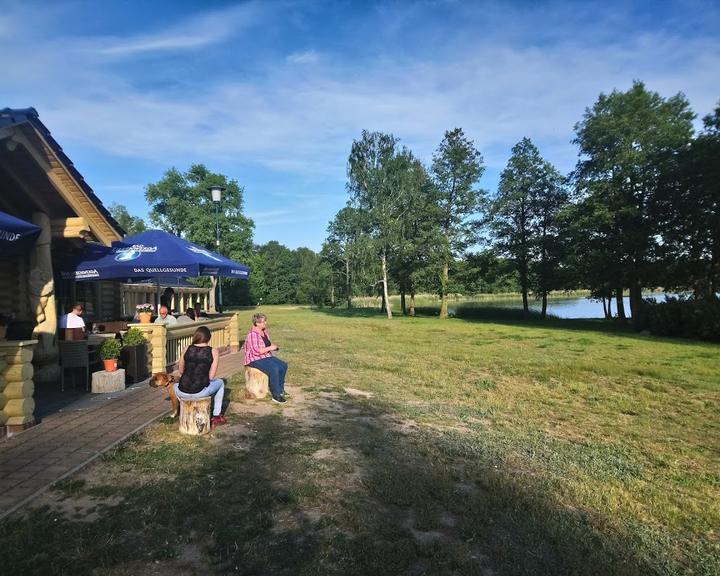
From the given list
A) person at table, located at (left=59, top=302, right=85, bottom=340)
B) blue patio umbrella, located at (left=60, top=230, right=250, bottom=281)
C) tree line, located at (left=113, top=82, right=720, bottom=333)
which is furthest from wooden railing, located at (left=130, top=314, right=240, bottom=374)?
tree line, located at (left=113, top=82, right=720, bottom=333)

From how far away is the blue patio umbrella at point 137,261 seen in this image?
9156 millimetres

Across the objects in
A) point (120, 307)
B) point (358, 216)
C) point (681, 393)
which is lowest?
point (681, 393)

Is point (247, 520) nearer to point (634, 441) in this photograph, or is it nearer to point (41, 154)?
point (634, 441)

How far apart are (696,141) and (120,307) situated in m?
24.9

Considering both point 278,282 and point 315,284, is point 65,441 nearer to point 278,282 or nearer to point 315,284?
point 315,284

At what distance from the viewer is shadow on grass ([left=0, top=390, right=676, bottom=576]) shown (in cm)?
302

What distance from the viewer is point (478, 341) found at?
1906 cm

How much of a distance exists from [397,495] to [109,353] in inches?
218

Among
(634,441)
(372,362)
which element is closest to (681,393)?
(634,441)

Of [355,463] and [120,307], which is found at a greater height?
[120,307]

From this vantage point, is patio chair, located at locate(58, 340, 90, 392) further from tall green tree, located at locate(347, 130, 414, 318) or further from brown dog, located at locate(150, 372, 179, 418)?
tall green tree, located at locate(347, 130, 414, 318)

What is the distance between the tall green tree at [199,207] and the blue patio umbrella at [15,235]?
146 feet

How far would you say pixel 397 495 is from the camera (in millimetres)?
4023

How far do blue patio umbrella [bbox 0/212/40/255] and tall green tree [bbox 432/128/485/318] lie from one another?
32.4m
